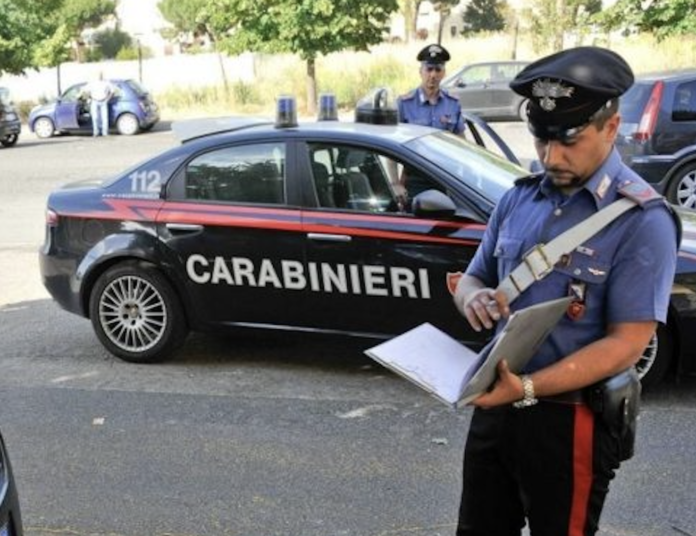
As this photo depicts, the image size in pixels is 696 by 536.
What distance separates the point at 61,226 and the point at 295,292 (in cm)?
167

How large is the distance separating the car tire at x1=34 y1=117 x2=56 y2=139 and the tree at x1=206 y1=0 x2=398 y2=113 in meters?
4.96

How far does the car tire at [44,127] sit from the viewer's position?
75.6ft

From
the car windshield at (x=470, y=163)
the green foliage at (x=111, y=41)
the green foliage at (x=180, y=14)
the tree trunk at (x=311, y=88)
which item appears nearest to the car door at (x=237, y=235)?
the car windshield at (x=470, y=163)

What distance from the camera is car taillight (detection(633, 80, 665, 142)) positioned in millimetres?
9555

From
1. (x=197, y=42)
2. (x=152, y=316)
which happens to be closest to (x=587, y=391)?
(x=152, y=316)

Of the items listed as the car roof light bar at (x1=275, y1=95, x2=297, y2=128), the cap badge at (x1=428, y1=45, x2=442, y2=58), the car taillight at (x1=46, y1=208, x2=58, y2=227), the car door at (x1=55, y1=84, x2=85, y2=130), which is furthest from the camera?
the car door at (x1=55, y1=84, x2=85, y2=130)

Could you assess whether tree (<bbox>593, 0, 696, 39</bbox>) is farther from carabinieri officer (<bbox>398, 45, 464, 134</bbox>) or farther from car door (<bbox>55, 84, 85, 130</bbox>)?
carabinieri officer (<bbox>398, 45, 464, 134</bbox>)

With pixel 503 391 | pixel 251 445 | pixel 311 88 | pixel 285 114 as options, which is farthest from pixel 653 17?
pixel 503 391

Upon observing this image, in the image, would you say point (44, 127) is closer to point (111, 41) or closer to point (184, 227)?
point (184, 227)

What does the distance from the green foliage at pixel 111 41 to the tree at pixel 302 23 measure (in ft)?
139

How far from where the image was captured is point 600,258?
6.98 feet

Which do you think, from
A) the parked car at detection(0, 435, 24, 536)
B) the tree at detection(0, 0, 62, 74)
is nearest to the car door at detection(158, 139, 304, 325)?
the parked car at detection(0, 435, 24, 536)

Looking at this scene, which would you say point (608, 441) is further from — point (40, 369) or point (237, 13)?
point (237, 13)

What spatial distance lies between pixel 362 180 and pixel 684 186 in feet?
18.3
